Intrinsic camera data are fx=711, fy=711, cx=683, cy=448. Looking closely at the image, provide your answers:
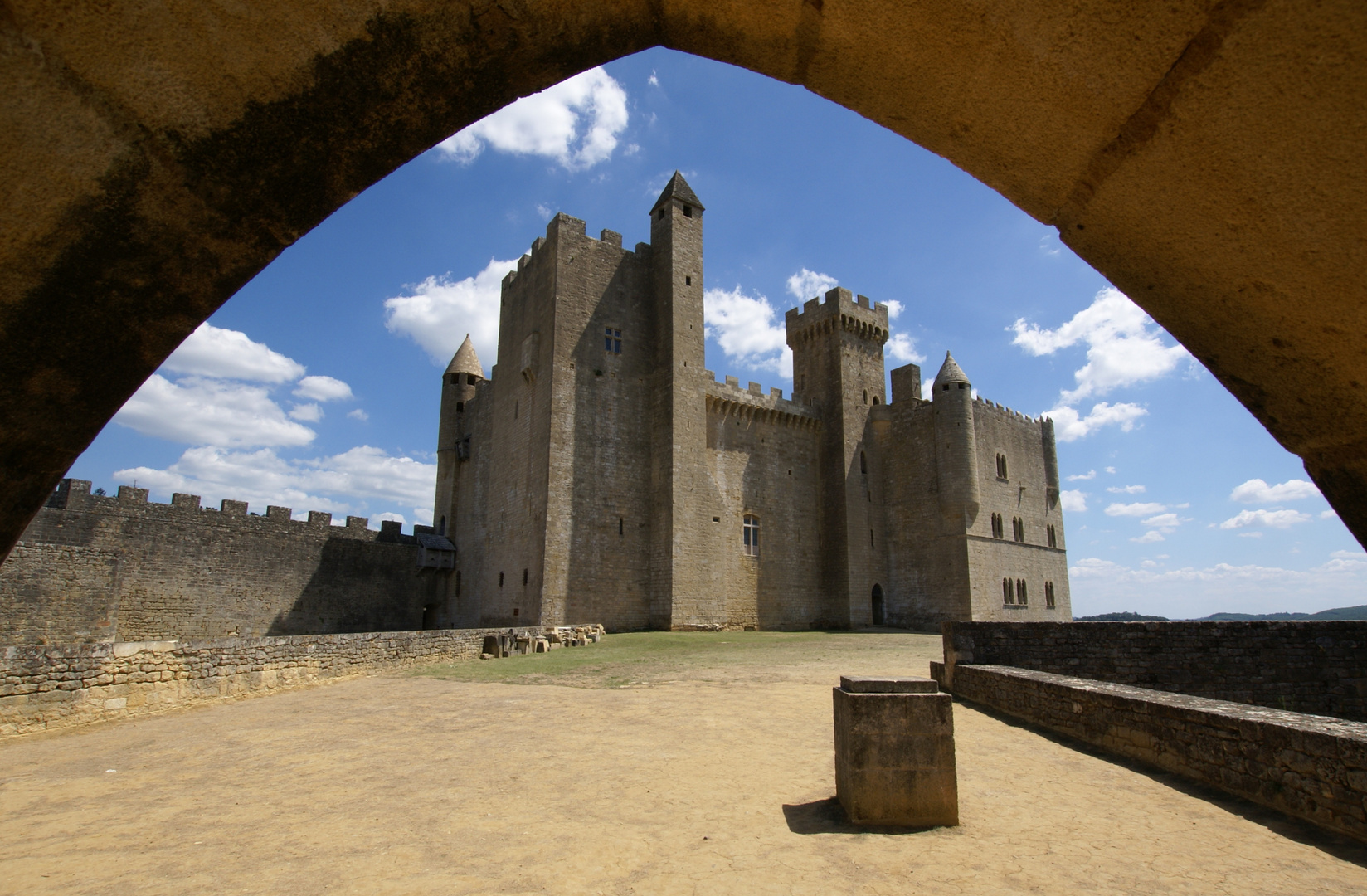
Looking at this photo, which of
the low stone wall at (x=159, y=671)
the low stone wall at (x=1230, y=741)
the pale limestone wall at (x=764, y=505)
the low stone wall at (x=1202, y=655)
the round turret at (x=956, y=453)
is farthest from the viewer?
the round turret at (x=956, y=453)

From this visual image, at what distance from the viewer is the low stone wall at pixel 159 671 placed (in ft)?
28.7

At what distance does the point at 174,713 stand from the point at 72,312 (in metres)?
11.2

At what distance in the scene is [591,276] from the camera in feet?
84.0

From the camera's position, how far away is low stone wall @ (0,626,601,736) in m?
8.74

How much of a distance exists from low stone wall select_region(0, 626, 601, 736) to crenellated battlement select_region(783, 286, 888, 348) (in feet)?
76.2

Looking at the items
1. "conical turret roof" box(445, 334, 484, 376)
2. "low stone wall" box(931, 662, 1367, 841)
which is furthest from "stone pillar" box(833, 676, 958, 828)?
"conical turret roof" box(445, 334, 484, 376)

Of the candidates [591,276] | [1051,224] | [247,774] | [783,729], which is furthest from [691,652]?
[1051,224]

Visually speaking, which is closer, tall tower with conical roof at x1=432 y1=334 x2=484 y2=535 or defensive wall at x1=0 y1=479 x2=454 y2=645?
defensive wall at x1=0 y1=479 x2=454 y2=645

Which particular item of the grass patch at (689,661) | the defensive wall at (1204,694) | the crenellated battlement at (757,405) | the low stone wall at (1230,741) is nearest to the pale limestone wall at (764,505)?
the crenellated battlement at (757,405)

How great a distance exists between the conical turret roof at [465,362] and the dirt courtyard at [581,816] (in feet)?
83.8

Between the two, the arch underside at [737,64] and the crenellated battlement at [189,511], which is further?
the crenellated battlement at [189,511]

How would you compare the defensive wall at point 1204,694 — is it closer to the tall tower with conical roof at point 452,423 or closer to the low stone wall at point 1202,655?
the low stone wall at point 1202,655

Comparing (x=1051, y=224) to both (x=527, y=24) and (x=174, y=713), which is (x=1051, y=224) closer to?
(x=527, y=24)

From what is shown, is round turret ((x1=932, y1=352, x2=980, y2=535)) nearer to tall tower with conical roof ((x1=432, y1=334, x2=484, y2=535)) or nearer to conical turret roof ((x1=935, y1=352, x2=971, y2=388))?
conical turret roof ((x1=935, y1=352, x2=971, y2=388))
